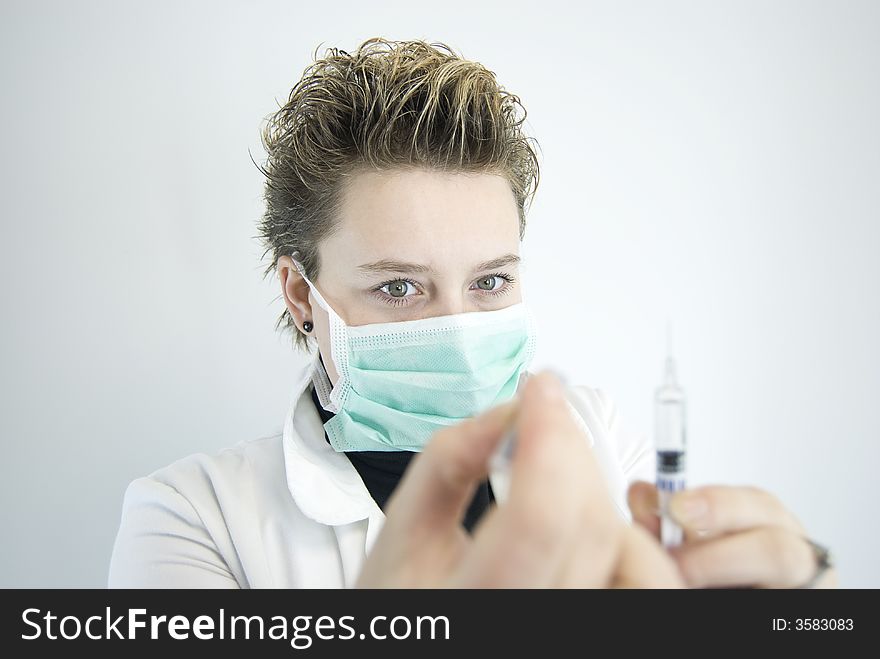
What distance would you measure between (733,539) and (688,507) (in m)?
0.06

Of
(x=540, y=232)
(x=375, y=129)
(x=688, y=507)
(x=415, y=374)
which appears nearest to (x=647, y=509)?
(x=688, y=507)

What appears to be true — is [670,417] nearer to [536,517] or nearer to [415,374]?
[536,517]

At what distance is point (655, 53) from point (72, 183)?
146 centimetres

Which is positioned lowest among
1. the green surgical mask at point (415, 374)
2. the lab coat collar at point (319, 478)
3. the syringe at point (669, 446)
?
the syringe at point (669, 446)

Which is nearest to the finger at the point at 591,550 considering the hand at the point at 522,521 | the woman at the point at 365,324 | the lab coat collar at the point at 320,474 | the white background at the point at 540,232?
the hand at the point at 522,521

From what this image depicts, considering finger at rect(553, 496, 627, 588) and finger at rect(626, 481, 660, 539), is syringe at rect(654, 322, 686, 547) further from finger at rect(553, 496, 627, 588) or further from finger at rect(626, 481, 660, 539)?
finger at rect(553, 496, 627, 588)

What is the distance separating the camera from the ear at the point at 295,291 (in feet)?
4.76

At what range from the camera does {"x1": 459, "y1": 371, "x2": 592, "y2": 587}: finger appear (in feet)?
1.65

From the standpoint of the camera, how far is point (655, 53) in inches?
77.7

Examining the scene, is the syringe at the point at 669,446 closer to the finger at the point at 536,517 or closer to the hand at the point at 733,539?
the hand at the point at 733,539

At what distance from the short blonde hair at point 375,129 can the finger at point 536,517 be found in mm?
912

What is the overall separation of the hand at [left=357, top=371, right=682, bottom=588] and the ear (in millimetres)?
889
